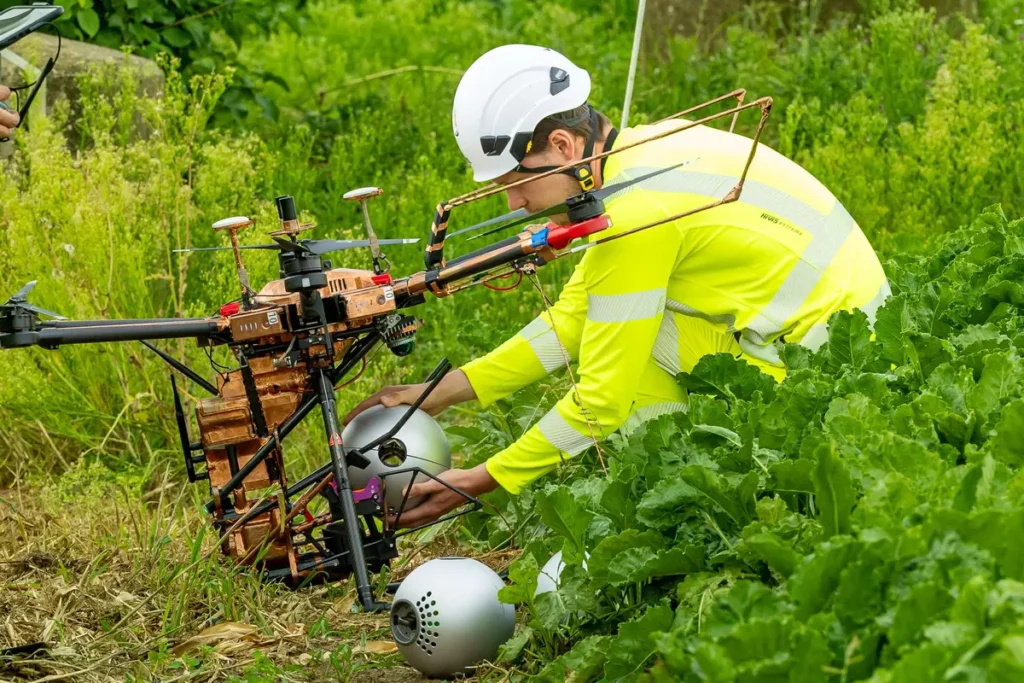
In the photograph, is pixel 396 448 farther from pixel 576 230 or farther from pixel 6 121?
pixel 6 121

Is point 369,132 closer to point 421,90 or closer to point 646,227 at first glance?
point 421,90

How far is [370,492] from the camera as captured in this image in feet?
12.6

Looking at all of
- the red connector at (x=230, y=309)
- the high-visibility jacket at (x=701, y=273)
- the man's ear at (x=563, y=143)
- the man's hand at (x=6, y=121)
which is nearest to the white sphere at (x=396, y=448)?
the high-visibility jacket at (x=701, y=273)

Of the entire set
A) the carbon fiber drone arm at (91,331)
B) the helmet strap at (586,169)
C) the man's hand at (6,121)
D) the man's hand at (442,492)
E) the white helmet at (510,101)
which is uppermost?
the man's hand at (6,121)

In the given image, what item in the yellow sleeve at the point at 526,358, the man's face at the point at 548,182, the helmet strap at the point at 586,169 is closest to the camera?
the helmet strap at the point at 586,169

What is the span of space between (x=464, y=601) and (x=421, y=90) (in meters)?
6.02

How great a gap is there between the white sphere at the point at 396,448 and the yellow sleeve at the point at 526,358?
16.7 inches

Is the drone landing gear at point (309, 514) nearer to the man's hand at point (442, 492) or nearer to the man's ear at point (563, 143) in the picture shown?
the man's hand at point (442, 492)

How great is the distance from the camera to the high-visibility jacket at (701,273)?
12.1 ft

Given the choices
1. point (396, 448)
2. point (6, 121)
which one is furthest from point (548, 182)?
point (6, 121)

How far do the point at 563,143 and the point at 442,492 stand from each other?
1008 millimetres

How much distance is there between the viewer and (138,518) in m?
4.54

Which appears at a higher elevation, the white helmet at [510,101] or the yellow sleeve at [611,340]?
the white helmet at [510,101]

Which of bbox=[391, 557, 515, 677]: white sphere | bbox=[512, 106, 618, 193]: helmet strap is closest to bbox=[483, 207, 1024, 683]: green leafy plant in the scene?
bbox=[391, 557, 515, 677]: white sphere
